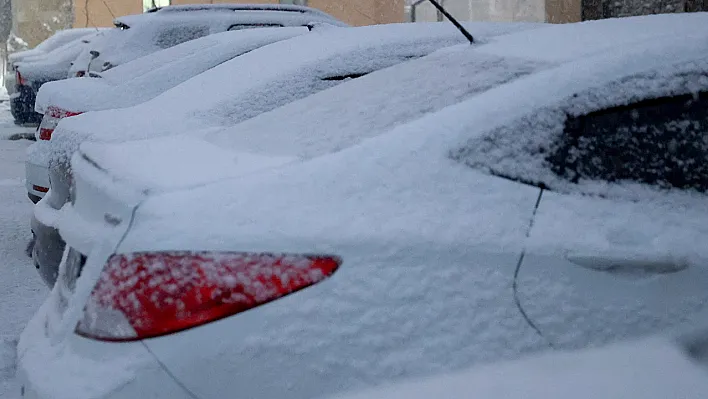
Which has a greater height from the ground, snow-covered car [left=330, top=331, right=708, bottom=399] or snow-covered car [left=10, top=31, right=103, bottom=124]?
snow-covered car [left=330, top=331, right=708, bottom=399]

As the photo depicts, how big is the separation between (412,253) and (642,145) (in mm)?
685

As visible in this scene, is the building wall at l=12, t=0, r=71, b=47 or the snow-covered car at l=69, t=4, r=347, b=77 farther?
the building wall at l=12, t=0, r=71, b=47

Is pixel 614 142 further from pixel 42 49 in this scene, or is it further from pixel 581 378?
pixel 42 49

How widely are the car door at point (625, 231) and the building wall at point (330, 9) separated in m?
20.7

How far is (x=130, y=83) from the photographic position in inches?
252

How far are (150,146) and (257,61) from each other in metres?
2.88

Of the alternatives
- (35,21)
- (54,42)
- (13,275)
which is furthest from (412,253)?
(35,21)

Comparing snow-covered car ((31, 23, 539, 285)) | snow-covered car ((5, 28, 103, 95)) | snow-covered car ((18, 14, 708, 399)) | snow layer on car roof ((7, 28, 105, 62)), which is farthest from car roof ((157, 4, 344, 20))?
snow-covered car ((18, 14, 708, 399))

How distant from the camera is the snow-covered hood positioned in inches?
83.4

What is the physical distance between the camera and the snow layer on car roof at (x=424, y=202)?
1927 mm

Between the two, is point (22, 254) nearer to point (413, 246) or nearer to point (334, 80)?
point (334, 80)

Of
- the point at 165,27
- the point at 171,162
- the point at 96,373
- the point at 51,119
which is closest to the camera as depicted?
the point at 96,373

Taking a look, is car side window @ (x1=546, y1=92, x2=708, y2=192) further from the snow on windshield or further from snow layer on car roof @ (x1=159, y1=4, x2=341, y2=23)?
snow layer on car roof @ (x1=159, y1=4, x2=341, y2=23)

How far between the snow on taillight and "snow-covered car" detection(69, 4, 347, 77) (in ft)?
8.86
